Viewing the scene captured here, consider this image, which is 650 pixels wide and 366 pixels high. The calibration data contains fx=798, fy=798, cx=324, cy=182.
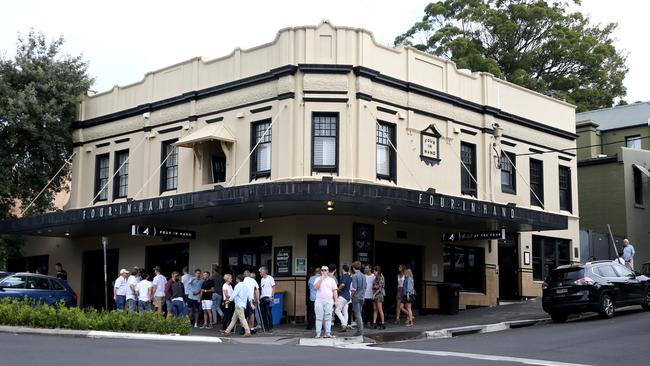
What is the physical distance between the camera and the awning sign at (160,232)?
78.2 feet

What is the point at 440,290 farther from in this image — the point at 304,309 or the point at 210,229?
the point at 210,229

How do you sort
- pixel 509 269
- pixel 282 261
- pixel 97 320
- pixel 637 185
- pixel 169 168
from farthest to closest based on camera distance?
pixel 637 185
pixel 509 269
pixel 169 168
pixel 282 261
pixel 97 320

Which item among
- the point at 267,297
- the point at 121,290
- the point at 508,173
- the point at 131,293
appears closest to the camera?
the point at 267,297

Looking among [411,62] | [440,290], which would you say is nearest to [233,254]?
[440,290]

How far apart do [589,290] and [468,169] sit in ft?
24.7

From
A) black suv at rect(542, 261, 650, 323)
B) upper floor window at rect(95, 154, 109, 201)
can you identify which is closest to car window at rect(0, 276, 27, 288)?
upper floor window at rect(95, 154, 109, 201)

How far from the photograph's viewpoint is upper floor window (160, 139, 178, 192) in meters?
26.9

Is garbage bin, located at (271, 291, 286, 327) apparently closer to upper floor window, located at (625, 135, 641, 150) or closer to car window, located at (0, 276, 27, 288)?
car window, located at (0, 276, 27, 288)

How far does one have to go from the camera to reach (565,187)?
31359mm

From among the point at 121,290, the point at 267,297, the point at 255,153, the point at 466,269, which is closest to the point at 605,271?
the point at 466,269

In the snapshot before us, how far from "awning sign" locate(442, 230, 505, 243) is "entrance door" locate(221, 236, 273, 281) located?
6.08 meters

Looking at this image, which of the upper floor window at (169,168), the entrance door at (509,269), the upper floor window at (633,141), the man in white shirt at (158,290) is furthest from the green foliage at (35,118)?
the upper floor window at (633,141)

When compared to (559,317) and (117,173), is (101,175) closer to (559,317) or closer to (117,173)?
(117,173)

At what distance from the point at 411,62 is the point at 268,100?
4912mm
